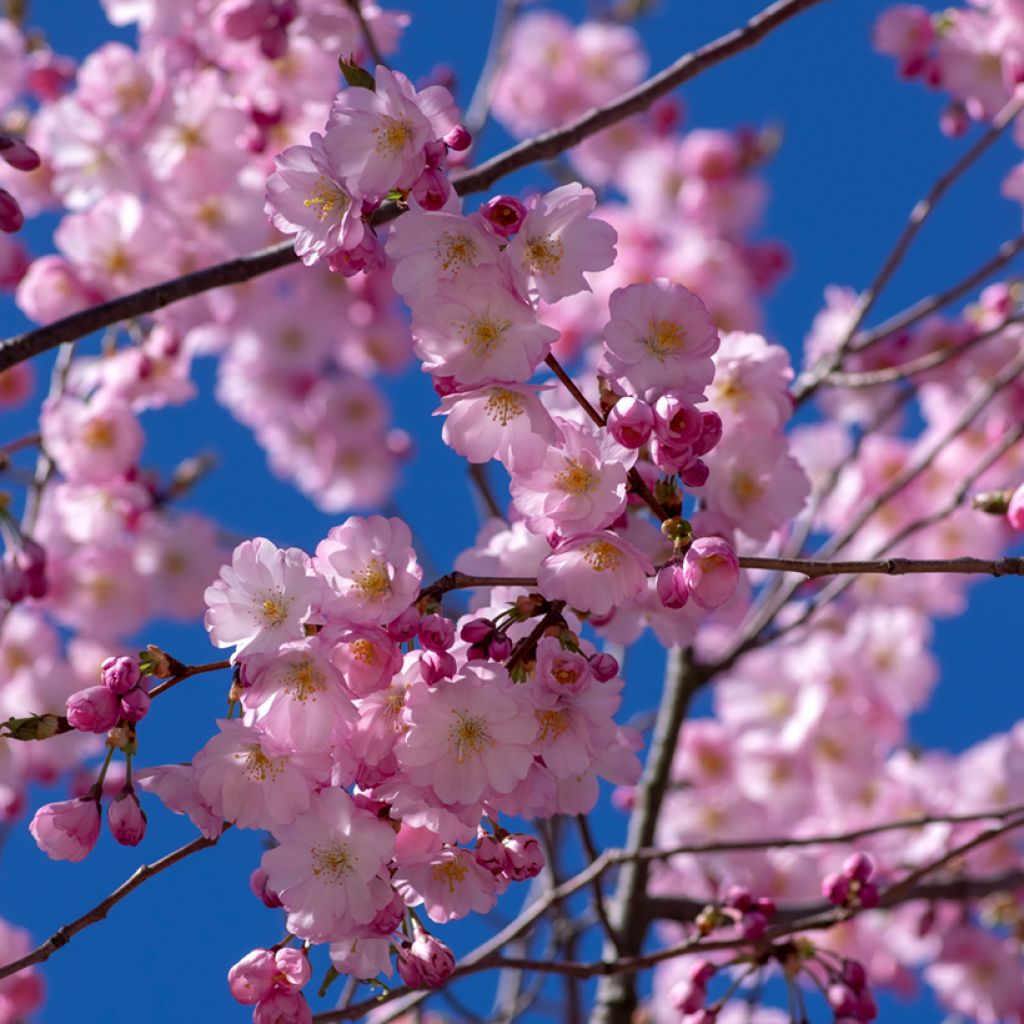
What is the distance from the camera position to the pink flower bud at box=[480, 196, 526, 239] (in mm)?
1294

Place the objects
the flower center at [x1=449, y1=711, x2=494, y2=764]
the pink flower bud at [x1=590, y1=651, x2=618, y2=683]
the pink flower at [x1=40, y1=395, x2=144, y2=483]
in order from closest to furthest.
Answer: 1. the flower center at [x1=449, y1=711, x2=494, y2=764]
2. the pink flower bud at [x1=590, y1=651, x2=618, y2=683]
3. the pink flower at [x1=40, y1=395, x2=144, y2=483]

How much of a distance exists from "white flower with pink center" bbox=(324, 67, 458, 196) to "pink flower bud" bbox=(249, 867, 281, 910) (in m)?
0.68

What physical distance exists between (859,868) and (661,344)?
2.93 feet

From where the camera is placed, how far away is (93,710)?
1.23 m

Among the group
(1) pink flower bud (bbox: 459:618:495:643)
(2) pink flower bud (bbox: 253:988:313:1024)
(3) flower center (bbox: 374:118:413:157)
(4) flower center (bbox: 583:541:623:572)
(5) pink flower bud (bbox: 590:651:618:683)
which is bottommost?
(2) pink flower bud (bbox: 253:988:313:1024)

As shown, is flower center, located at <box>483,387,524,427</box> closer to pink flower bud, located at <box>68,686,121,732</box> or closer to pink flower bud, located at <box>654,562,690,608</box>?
pink flower bud, located at <box>654,562,690,608</box>

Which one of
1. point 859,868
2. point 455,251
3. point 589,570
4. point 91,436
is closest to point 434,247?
point 455,251

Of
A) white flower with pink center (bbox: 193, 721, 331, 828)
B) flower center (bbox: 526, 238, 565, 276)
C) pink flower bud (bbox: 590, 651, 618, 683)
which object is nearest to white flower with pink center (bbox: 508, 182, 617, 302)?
flower center (bbox: 526, 238, 565, 276)

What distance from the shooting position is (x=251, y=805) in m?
1.23

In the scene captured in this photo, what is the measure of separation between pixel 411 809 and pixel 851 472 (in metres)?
3.93

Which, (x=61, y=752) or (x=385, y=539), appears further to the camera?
(x=61, y=752)

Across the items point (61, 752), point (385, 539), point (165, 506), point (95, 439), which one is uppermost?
point (165, 506)

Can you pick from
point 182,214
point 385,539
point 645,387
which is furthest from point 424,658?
point 182,214

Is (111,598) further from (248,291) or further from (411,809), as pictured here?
(411,809)
